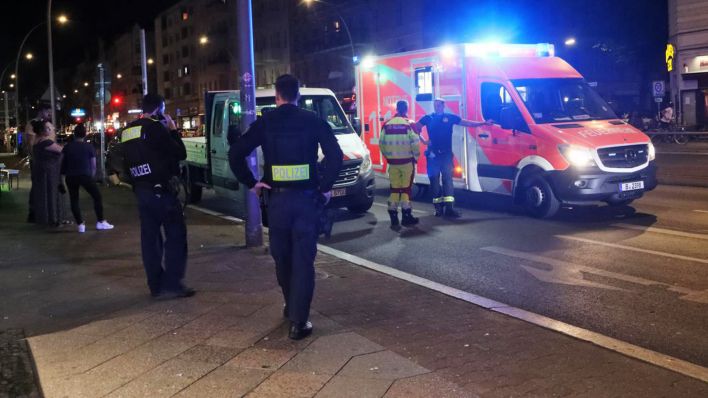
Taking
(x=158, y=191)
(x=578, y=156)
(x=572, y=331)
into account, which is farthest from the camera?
(x=578, y=156)

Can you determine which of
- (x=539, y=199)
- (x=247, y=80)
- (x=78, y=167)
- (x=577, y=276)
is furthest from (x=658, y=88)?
(x=78, y=167)

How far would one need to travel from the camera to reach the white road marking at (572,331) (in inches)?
180

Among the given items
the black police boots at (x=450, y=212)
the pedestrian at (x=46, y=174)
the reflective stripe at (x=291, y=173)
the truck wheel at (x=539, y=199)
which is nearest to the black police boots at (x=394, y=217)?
the black police boots at (x=450, y=212)

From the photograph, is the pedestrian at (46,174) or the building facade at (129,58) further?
the building facade at (129,58)

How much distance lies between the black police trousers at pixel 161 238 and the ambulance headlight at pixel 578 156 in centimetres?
628

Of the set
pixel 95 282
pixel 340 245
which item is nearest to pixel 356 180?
pixel 340 245

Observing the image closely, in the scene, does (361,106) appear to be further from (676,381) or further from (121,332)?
(676,381)

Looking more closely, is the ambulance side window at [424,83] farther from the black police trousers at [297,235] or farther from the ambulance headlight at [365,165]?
the black police trousers at [297,235]

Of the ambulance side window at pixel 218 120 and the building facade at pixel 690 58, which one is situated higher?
the building facade at pixel 690 58

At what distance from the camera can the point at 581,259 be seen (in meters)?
8.08

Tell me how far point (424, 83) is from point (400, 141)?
10.4ft

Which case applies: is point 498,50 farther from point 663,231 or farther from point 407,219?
point 663,231

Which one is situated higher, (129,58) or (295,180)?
(129,58)

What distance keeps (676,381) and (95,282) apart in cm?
534
